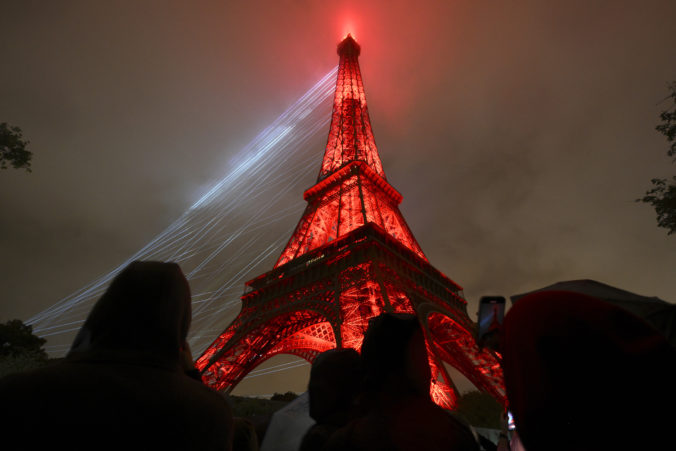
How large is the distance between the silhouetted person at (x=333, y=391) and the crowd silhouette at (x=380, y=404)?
43 centimetres

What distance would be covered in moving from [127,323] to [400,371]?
47.6 inches

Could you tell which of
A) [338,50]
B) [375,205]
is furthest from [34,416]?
[338,50]

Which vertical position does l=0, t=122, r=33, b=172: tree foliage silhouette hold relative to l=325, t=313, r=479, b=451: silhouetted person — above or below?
above

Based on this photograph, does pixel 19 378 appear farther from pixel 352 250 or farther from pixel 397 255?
pixel 397 255

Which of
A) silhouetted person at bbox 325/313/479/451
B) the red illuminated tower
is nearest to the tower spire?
the red illuminated tower

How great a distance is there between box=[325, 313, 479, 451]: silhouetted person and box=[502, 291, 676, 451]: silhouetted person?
0.40 m

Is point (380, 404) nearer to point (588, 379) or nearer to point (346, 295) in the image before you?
point (588, 379)

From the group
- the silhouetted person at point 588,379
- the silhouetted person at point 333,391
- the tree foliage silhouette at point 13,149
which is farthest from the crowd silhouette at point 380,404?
the tree foliage silhouette at point 13,149

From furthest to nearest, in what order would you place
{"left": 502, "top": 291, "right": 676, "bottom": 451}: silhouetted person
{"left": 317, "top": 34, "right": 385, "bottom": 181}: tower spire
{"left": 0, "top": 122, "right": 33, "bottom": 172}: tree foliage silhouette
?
1. {"left": 317, "top": 34, "right": 385, "bottom": 181}: tower spire
2. {"left": 0, "top": 122, "right": 33, "bottom": 172}: tree foliage silhouette
3. {"left": 502, "top": 291, "right": 676, "bottom": 451}: silhouetted person

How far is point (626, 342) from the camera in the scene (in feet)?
3.42

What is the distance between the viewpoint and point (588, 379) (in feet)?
3.34

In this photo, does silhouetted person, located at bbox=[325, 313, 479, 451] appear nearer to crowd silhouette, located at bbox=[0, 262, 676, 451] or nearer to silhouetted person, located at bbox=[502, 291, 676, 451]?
crowd silhouette, located at bbox=[0, 262, 676, 451]

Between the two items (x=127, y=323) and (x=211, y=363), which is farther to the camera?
(x=211, y=363)

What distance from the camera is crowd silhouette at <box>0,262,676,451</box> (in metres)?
0.96
